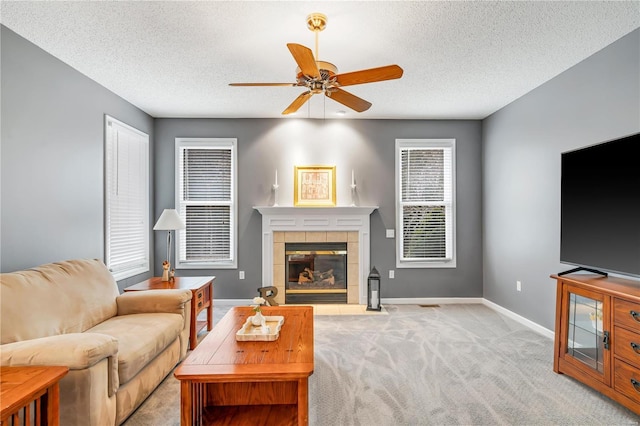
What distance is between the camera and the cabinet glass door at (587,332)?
243cm

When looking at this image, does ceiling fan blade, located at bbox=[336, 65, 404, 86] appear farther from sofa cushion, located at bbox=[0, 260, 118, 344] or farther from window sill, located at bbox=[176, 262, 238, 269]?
window sill, located at bbox=[176, 262, 238, 269]

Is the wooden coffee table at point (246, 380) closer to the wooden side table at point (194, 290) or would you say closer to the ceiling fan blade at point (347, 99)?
the wooden side table at point (194, 290)

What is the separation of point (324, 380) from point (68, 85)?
3.50 metres

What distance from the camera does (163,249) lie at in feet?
16.3

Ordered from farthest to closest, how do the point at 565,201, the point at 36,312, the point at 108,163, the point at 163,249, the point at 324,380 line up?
the point at 163,249, the point at 108,163, the point at 565,201, the point at 324,380, the point at 36,312

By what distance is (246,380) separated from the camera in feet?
5.83

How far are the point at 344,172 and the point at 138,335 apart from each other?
3452 mm

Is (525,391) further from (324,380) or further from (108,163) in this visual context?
(108,163)

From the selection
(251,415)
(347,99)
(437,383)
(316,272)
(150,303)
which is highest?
(347,99)

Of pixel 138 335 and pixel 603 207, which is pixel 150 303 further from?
pixel 603 207

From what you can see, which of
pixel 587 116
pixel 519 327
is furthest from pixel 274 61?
pixel 519 327

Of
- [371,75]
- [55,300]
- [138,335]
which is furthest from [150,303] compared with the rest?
[371,75]

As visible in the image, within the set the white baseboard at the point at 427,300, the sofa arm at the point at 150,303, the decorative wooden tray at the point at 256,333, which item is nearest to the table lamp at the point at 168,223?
the sofa arm at the point at 150,303

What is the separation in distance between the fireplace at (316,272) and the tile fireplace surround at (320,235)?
80mm
